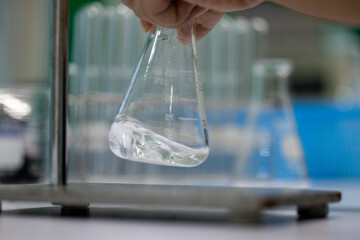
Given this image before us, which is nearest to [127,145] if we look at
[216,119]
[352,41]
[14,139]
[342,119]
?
[14,139]

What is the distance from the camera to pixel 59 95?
72 centimetres

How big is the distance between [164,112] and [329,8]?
42 centimetres

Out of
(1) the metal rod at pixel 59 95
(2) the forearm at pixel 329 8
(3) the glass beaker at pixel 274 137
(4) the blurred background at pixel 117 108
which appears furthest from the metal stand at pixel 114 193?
(3) the glass beaker at pixel 274 137

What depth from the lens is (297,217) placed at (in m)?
0.60

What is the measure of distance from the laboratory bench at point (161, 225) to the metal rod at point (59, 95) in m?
0.07

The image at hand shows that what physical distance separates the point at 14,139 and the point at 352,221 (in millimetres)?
1019

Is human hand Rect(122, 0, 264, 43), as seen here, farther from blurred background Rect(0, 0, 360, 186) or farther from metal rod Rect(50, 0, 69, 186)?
blurred background Rect(0, 0, 360, 186)

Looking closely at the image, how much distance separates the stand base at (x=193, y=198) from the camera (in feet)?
1.55

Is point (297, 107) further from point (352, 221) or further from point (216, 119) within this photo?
point (352, 221)

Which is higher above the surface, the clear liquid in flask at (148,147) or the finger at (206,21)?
the finger at (206,21)

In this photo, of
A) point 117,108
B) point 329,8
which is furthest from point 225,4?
point 117,108

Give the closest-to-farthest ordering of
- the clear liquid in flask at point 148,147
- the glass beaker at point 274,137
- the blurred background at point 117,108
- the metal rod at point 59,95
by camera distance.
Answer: the clear liquid in flask at point 148,147, the metal rod at point 59,95, the blurred background at point 117,108, the glass beaker at point 274,137

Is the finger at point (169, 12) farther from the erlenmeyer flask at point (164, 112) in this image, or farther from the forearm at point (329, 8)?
the forearm at point (329, 8)

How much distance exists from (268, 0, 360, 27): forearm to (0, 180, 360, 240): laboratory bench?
1.07ft
